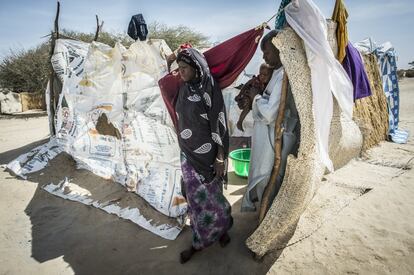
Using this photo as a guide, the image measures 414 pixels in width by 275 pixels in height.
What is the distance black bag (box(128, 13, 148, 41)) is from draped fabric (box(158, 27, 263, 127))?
5.06 ft

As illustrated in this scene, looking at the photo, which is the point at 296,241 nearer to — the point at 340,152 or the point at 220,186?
the point at 220,186

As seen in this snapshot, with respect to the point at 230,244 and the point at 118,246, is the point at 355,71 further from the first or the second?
the point at 118,246

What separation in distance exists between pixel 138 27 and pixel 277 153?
2.58 meters

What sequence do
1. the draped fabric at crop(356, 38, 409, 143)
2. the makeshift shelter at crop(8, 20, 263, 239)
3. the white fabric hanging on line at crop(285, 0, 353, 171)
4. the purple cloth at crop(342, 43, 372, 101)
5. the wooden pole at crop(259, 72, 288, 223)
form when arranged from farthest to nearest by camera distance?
the draped fabric at crop(356, 38, 409, 143), the makeshift shelter at crop(8, 20, 263, 239), the purple cloth at crop(342, 43, 372, 101), the wooden pole at crop(259, 72, 288, 223), the white fabric hanging on line at crop(285, 0, 353, 171)

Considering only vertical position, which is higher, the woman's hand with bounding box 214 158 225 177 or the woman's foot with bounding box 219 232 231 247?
the woman's hand with bounding box 214 158 225 177

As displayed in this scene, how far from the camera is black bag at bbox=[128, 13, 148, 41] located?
3.38 meters

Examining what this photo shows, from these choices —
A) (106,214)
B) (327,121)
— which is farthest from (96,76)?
(327,121)

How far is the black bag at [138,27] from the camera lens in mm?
3385

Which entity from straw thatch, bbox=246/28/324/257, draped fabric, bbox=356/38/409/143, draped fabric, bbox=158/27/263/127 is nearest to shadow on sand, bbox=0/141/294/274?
straw thatch, bbox=246/28/324/257

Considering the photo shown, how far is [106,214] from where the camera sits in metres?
3.02

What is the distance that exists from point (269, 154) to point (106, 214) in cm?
209

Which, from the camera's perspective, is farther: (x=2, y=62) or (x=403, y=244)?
(x=2, y=62)

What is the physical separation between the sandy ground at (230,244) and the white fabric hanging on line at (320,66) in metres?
0.85

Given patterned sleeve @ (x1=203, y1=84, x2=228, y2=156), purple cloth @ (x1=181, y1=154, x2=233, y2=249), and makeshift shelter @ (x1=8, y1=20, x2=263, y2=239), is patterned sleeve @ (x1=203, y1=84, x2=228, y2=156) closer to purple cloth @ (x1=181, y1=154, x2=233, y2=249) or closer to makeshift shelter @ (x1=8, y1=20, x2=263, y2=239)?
purple cloth @ (x1=181, y1=154, x2=233, y2=249)
